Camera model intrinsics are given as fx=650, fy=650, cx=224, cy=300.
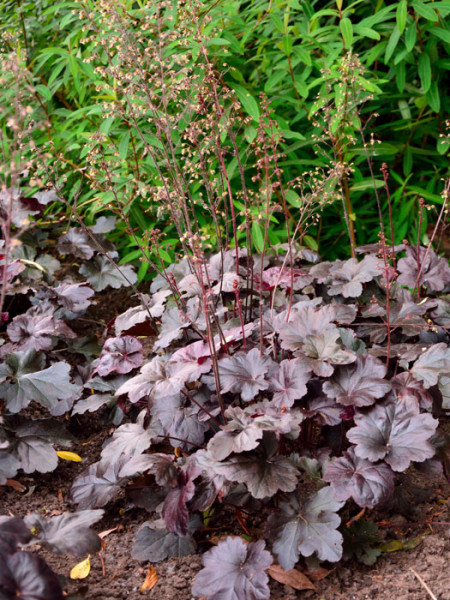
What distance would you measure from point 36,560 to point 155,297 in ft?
4.93

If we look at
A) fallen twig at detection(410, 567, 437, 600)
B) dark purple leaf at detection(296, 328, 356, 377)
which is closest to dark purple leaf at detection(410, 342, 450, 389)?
dark purple leaf at detection(296, 328, 356, 377)

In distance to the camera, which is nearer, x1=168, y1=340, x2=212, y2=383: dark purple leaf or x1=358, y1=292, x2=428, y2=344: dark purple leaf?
x1=168, y1=340, x2=212, y2=383: dark purple leaf

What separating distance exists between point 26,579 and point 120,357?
118cm

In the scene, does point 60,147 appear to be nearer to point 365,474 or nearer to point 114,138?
point 114,138

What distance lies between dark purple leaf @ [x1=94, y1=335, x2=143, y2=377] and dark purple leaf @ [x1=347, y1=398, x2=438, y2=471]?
94 centimetres

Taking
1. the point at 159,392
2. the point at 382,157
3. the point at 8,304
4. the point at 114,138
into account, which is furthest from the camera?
the point at 382,157

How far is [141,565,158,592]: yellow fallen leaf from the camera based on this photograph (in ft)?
6.63

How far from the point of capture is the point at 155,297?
9.43ft

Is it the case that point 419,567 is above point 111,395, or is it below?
below

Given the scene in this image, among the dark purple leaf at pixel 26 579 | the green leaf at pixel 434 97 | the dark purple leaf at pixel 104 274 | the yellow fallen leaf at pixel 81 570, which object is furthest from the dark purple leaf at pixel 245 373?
the green leaf at pixel 434 97

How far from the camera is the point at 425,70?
3.50 metres

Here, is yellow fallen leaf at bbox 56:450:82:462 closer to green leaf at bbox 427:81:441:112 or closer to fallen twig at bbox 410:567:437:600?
fallen twig at bbox 410:567:437:600

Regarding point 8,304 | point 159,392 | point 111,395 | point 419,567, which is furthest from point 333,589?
point 8,304

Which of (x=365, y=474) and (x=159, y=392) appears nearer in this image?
(x=365, y=474)
